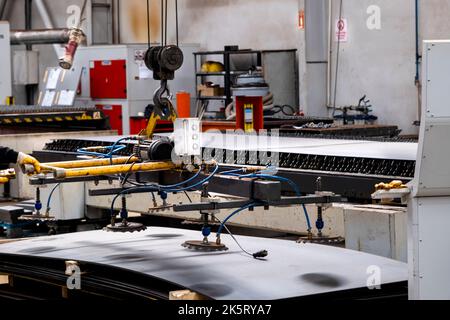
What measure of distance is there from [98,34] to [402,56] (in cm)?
520

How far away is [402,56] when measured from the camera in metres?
9.80

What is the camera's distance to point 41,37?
12.8 metres

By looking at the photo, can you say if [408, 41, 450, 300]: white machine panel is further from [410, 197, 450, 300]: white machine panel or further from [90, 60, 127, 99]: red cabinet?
[90, 60, 127, 99]: red cabinet

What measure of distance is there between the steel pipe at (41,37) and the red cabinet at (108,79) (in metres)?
0.56

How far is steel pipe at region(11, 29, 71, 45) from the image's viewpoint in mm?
12516

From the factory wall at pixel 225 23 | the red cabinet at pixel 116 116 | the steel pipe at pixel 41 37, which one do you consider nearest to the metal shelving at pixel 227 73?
the factory wall at pixel 225 23

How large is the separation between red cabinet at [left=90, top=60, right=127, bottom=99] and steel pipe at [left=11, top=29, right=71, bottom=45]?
56 centimetres

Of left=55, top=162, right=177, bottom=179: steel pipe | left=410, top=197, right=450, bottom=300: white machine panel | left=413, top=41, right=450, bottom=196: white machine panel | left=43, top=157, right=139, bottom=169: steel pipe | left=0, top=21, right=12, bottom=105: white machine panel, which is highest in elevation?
left=0, top=21, right=12, bottom=105: white machine panel

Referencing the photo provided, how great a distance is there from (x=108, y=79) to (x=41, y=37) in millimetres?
1320

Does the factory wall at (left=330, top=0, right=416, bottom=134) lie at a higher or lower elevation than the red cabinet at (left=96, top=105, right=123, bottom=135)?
higher

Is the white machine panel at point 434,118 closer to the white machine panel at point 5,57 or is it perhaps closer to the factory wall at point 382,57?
the factory wall at point 382,57

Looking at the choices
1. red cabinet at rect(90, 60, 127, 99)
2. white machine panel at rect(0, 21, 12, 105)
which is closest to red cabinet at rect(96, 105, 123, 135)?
red cabinet at rect(90, 60, 127, 99)

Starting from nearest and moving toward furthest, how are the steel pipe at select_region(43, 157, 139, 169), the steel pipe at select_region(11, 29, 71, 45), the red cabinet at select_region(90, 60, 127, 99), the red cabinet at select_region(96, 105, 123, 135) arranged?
the steel pipe at select_region(43, 157, 139, 169) → the red cabinet at select_region(90, 60, 127, 99) → the red cabinet at select_region(96, 105, 123, 135) → the steel pipe at select_region(11, 29, 71, 45)

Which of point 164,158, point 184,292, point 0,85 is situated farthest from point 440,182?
point 0,85
